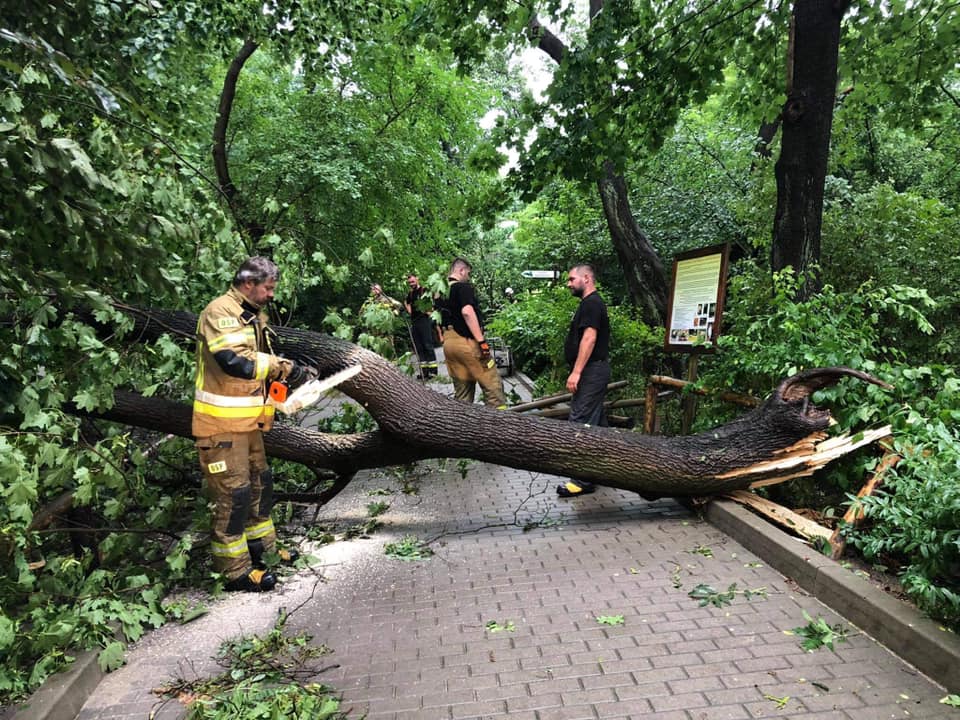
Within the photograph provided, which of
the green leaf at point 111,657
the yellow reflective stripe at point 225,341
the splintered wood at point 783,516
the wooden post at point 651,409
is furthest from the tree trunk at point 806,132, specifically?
the green leaf at point 111,657

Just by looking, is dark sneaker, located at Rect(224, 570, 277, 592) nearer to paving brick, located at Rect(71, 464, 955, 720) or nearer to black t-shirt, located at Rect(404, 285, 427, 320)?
paving brick, located at Rect(71, 464, 955, 720)

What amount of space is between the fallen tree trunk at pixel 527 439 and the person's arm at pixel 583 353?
0.73 meters

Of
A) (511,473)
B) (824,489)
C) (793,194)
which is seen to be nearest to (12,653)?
(511,473)

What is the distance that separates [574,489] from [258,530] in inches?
111

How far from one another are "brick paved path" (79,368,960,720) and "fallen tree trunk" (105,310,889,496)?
1.55ft

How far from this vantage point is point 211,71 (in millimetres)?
11102

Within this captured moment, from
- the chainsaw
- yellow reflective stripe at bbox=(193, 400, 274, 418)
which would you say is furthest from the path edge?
yellow reflective stripe at bbox=(193, 400, 274, 418)

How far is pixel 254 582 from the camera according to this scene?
389cm

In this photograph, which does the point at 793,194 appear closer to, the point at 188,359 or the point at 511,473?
the point at 511,473

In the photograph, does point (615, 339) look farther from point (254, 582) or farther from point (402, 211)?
point (254, 582)

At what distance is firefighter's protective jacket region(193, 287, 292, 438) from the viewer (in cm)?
370

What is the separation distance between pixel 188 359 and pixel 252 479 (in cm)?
112

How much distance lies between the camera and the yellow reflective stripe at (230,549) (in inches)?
154

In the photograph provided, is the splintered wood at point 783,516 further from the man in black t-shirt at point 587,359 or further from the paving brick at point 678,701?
the paving brick at point 678,701
